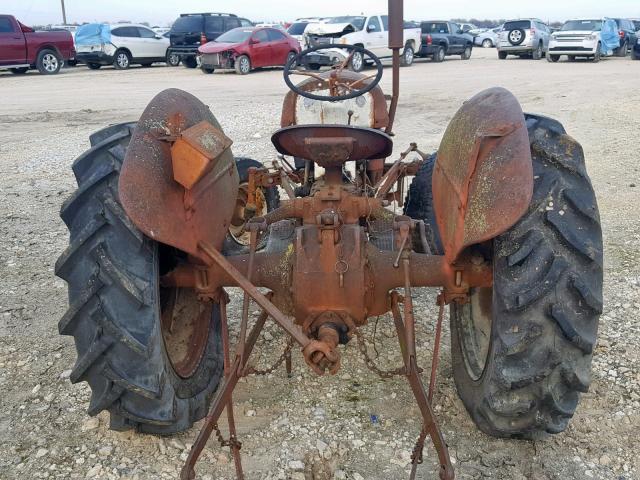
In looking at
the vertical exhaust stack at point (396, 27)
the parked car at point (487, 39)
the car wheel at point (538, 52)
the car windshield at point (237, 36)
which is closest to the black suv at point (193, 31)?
the car windshield at point (237, 36)

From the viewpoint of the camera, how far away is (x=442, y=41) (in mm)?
25000

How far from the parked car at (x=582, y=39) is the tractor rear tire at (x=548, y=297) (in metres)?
22.5

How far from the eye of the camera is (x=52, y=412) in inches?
128

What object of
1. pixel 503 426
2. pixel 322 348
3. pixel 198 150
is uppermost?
pixel 198 150

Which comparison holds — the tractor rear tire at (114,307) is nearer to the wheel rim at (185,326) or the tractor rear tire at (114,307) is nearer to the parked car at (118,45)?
the wheel rim at (185,326)

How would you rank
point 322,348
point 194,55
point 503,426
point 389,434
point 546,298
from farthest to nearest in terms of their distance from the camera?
point 194,55
point 389,434
point 503,426
point 546,298
point 322,348

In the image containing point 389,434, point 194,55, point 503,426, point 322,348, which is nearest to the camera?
point 322,348

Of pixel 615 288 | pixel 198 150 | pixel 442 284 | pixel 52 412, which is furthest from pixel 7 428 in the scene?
pixel 615 288

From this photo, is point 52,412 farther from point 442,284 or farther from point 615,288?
point 615,288

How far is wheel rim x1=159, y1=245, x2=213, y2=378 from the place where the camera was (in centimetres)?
312

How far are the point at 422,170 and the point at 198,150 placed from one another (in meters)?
2.37

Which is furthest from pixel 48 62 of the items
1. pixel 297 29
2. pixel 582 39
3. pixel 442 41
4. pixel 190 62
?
pixel 582 39

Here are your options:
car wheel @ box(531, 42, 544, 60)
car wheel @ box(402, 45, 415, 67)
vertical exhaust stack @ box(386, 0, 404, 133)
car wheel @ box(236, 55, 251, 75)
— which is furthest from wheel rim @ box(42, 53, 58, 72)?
vertical exhaust stack @ box(386, 0, 404, 133)

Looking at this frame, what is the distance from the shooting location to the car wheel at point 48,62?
66.4ft
